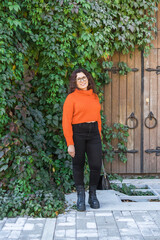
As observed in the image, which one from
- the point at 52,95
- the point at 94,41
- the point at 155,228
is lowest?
the point at 155,228

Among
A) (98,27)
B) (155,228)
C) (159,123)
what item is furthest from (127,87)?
(155,228)

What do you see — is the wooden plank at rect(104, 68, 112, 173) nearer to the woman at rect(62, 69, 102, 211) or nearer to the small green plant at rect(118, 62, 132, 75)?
the small green plant at rect(118, 62, 132, 75)

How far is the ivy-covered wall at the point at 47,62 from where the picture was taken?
3.49m

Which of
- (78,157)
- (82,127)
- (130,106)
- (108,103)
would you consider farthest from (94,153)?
(130,106)

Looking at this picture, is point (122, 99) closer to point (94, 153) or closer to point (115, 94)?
point (115, 94)

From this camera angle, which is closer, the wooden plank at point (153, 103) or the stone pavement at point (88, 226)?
the stone pavement at point (88, 226)

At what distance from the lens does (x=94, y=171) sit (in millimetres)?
3336

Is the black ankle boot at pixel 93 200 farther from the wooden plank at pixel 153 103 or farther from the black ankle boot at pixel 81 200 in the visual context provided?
the wooden plank at pixel 153 103

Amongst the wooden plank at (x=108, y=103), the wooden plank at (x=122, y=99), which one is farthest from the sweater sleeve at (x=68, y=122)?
the wooden plank at (x=122, y=99)

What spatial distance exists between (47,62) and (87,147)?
57.2 inches

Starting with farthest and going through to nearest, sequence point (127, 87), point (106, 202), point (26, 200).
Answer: point (127, 87), point (106, 202), point (26, 200)

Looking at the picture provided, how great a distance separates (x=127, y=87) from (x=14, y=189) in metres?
2.46

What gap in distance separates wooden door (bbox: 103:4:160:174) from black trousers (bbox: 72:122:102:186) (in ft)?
5.13

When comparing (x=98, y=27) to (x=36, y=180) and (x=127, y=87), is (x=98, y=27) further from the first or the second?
(x=36, y=180)
